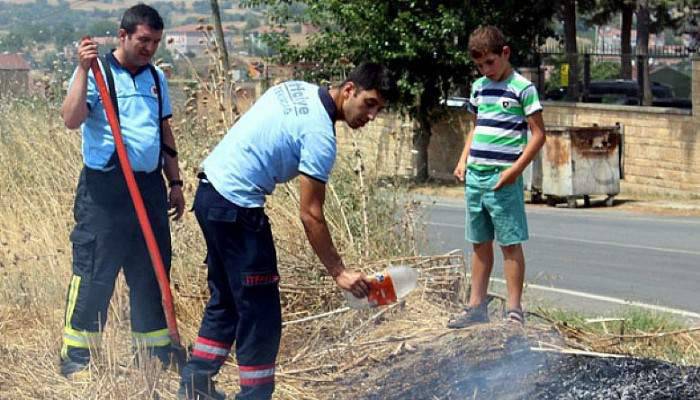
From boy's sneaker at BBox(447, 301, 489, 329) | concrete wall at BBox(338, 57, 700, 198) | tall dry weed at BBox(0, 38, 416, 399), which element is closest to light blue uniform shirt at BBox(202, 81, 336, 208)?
tall dry weed at BBox(0, 38, 416, 399)

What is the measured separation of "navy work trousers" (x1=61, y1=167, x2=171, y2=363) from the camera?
615cm

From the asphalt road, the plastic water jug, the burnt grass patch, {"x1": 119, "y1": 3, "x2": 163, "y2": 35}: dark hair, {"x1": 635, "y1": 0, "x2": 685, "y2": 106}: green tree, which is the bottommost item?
the asphalt road

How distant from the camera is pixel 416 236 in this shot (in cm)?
791

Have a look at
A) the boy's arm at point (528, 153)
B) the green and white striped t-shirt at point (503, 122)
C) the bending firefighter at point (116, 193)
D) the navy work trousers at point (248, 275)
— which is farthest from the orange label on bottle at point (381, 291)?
the green and white striped t-shirt at point (503, 122)

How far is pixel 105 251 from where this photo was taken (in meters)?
6.16

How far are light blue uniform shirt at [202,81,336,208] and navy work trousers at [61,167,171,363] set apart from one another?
0.86 meters

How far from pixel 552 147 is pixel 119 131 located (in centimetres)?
1539

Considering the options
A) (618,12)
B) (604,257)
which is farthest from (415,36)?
(618,12)

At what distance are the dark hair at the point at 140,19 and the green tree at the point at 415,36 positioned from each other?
1703cm

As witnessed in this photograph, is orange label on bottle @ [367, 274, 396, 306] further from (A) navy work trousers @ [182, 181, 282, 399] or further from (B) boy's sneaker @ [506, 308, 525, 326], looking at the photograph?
(B) boy's sneaker @ [506, 308, 525, 326]

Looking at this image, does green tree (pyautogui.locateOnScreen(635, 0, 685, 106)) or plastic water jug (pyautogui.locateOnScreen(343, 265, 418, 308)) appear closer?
plastic water jug (pyautogui.locateOnScreen(343, 265, 418, 308))

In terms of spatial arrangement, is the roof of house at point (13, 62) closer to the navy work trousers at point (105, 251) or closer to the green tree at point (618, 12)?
the navy work trousers at point (105, 251)

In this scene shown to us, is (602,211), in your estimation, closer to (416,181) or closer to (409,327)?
(416,181)

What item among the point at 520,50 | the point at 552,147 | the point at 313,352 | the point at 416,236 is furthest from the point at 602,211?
the point at 313,352
